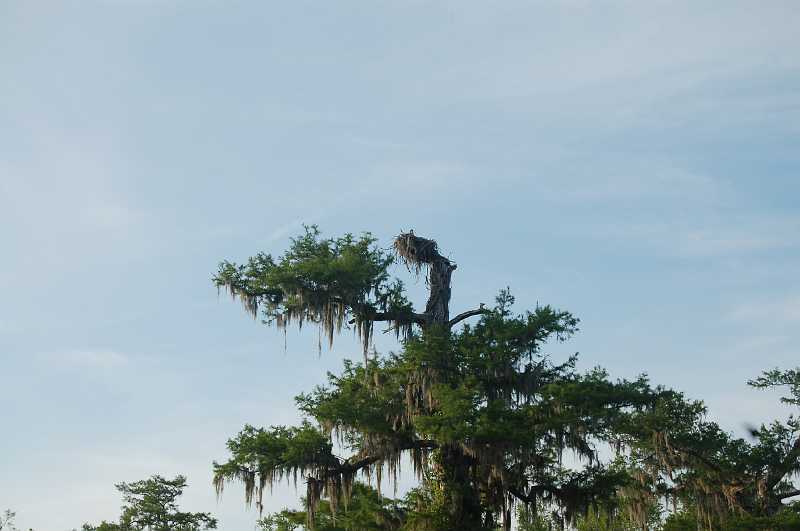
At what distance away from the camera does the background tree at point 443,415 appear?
1030 inches

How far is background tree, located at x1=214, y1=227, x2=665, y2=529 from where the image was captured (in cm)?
2616

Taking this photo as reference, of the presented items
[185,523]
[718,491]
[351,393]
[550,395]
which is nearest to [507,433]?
[550,395]

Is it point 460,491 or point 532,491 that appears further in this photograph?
point 532,491

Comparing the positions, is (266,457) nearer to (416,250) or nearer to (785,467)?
(416,250)

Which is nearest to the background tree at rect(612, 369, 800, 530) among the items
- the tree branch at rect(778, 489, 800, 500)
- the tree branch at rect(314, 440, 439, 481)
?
the tree branch at rect(778, 489, 800, 500)

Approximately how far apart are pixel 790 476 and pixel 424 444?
48.3ft

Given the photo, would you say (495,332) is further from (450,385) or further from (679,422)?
(679,422)

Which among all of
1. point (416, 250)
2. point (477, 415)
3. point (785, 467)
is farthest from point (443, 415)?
point (785, 467)

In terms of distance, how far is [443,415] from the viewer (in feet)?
82.5

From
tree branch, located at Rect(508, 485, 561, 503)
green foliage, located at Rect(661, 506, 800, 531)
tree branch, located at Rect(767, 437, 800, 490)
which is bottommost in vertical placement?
green foliage, located at Rect(661, 506, 800, 531)

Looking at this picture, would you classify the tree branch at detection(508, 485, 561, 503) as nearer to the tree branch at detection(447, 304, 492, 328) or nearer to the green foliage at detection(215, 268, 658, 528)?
the green foliage at detection(215, 268, 658, 528)

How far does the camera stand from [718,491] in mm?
34188

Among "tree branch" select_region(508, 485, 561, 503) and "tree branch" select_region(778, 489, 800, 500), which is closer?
"tree branch" select_region(508, 485, 561, 503)

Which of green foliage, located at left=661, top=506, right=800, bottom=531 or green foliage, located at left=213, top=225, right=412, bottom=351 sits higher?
green foliage, located at left=213, top=225, right=412, bottom=351
